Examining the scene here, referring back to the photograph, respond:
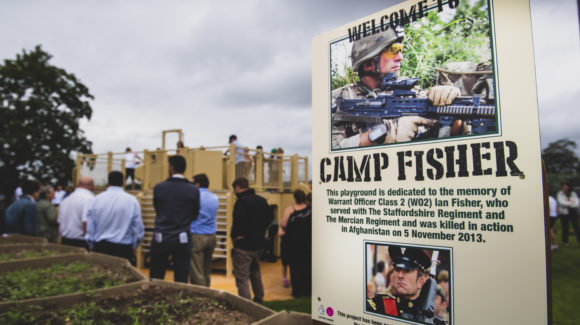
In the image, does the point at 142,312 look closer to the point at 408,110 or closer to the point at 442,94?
the point at 408,110

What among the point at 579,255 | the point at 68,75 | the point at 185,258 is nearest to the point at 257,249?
the point at 185,258

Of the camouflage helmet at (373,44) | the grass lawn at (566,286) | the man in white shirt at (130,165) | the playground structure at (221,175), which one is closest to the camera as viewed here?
the camouflage helmet at (373,44)

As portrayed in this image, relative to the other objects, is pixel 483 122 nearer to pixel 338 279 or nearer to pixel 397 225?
pixel 397 225

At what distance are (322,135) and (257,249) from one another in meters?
3.70

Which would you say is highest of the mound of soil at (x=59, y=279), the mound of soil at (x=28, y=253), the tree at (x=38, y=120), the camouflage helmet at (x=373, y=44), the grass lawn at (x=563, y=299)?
the tree at (x=38, y=120)

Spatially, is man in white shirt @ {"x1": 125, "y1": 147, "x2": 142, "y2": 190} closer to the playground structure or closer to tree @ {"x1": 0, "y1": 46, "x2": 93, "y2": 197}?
the playground structure

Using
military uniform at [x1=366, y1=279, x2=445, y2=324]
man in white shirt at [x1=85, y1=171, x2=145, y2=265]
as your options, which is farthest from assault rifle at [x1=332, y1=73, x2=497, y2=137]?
man in white shirt at [x1=85, y1=171, x2=145, y2=265]

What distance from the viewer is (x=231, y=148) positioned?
932cm

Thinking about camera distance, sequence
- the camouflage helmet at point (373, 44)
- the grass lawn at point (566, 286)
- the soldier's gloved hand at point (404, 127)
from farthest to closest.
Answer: the grass lawn at point (566, 286) < the camouflage helmet at point (373, 44) < the soldier's gloved hand at point (404, 127)

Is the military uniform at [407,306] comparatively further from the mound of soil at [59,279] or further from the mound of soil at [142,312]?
the mound of soil at [59,279]

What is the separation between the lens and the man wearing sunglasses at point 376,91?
144 cm

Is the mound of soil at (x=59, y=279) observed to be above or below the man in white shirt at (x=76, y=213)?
below

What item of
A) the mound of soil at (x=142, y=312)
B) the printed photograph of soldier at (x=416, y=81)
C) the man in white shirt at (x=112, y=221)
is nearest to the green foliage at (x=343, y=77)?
the printed photograph of soldier at (x=416, y=81)

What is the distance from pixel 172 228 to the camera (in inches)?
173
